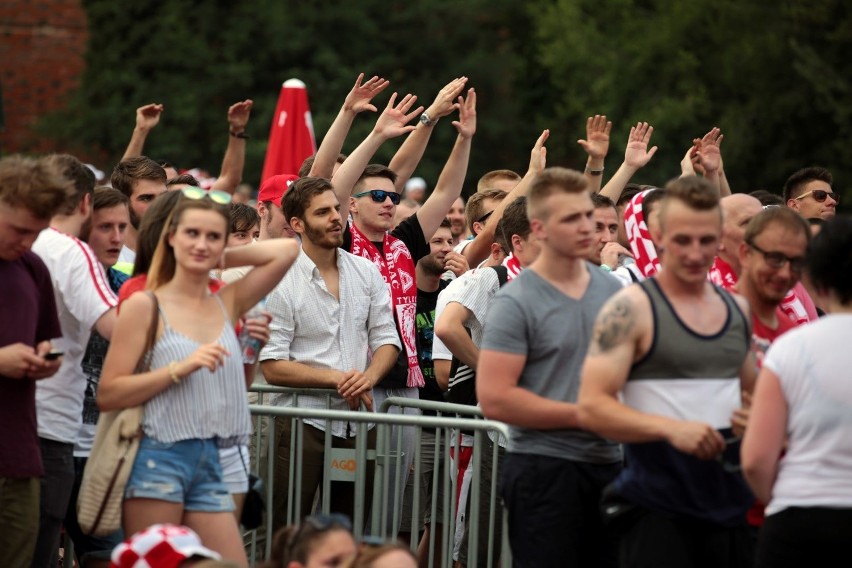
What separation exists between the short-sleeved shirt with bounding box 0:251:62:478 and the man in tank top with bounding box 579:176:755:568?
2.05m

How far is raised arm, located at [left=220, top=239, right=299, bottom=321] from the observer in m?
5.87

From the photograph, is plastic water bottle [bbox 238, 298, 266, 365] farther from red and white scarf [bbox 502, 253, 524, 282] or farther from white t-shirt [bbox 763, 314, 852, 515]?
white t-shirt [bbox 763, 314, 852, 515]

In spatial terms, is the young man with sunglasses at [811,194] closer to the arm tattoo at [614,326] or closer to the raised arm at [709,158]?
the raised arm at [709,158]

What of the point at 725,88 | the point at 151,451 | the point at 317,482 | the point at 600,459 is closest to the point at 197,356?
the point at 151,451

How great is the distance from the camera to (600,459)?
5531mm

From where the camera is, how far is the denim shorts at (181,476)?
5395 mm

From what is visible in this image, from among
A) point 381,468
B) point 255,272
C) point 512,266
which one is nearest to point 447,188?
point 512,266

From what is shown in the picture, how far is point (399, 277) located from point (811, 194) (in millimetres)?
2524

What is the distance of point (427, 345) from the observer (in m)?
8.55

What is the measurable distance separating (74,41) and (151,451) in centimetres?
2733

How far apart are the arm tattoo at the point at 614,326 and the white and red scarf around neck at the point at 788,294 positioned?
1.61 m

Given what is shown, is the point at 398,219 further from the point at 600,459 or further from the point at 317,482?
the point at 600,459

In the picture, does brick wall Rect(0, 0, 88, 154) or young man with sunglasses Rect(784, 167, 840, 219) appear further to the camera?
brick wall Rect(0, 0, 88, 154)

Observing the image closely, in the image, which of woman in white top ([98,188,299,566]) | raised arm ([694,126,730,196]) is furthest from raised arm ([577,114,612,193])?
woman in white top ([98,188,299,566])
